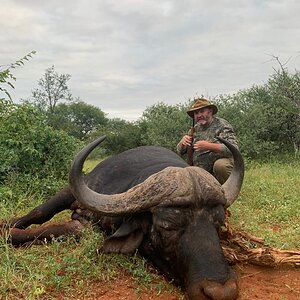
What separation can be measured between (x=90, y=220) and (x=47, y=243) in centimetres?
44

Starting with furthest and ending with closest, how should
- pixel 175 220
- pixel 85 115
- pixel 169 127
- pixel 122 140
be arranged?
pixel 85 115
pixel 122 140
pixel 169 127
pixel 175 220

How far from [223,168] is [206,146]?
1.39 ft

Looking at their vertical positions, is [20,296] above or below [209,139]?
below

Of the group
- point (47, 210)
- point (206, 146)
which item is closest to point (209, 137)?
point (206, 146)

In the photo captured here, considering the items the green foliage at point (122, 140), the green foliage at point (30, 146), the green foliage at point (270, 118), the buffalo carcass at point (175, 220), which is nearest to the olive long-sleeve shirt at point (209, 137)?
the green foliage at point (30, 146)

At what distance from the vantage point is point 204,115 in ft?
22.3

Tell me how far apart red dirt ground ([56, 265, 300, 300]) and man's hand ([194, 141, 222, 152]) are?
2.65 meters

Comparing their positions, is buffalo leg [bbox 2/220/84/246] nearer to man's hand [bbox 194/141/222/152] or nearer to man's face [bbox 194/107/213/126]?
man's hand [bbox 194/141/222/152]

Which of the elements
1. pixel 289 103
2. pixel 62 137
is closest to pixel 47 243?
pixel 62 137

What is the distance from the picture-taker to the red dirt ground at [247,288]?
3160 mm

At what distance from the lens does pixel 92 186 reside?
4574mm

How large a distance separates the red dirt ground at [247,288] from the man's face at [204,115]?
335 centimetres

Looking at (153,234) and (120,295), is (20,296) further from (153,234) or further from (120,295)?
(153,234)

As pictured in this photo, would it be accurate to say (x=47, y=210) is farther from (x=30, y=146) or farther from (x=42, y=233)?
(x=30, y=146)
